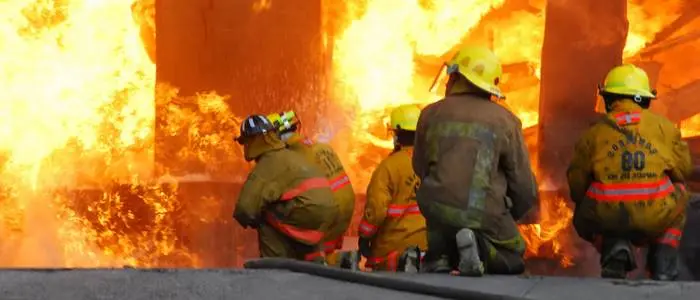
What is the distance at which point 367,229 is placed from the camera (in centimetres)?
741

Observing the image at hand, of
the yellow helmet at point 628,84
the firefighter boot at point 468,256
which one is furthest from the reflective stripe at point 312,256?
the firefighter boot at point 468,256

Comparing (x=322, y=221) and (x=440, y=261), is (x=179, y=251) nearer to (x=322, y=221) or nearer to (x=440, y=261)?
(x=322, y=221)

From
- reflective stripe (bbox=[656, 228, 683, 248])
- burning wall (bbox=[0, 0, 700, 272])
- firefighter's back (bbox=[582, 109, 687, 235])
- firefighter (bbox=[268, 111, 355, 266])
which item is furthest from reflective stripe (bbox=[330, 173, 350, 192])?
burning wall (bbox=[0, 0, 700, 272])

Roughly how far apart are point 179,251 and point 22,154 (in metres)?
1.71

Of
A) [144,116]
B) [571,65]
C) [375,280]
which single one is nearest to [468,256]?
[375,280]

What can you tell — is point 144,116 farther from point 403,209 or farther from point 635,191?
point 635,191

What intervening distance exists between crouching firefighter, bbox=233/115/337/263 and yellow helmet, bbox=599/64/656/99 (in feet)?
6.39

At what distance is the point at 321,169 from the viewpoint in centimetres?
756

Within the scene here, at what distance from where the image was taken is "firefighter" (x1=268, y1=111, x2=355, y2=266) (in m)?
7.52

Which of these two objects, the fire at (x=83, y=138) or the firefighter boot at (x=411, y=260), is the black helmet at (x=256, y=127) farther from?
the fire at (x=83, y=138)

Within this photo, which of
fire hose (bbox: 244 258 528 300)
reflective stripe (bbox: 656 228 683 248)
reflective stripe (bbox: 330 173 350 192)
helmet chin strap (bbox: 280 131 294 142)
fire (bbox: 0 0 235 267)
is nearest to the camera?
fire hose (bbox: 244 258 528 300)

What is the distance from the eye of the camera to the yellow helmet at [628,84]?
6613mm

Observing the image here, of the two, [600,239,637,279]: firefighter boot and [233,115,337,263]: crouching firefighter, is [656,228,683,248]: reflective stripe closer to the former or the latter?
[600,239,637,279]: firefighter boot

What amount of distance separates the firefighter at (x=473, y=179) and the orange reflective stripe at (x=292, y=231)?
1844 mm
